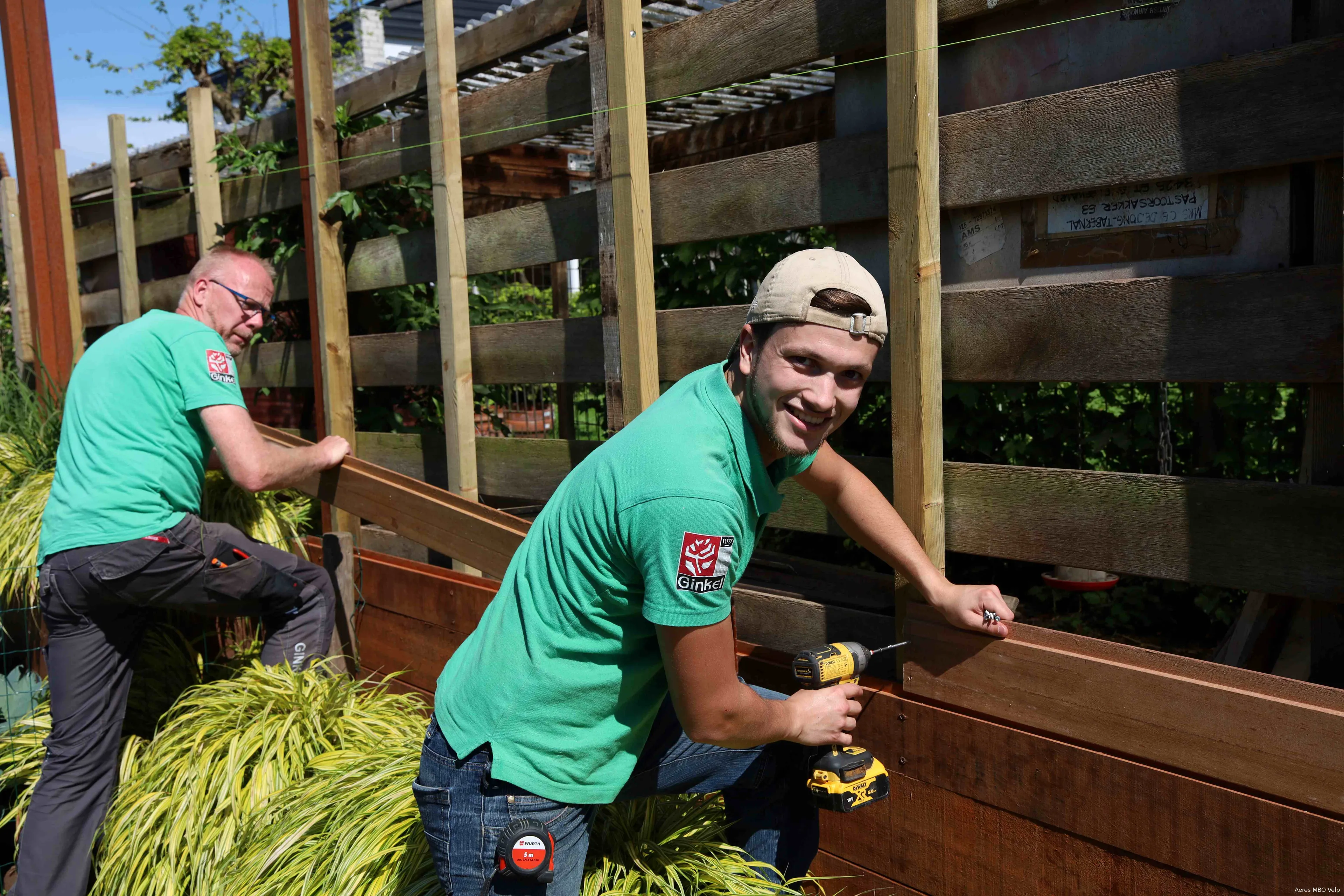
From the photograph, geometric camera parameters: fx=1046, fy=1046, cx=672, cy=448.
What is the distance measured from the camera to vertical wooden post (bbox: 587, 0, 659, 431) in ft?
11.4

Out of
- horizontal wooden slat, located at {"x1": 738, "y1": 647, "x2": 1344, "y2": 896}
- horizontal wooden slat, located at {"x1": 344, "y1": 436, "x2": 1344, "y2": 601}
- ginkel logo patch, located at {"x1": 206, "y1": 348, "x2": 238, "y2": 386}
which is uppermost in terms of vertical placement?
ginkel logo patch, located at {"x1": 206, "y1": 348, "x2": 238, "y2": 386}

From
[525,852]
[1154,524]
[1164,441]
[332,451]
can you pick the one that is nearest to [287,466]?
[332,451]

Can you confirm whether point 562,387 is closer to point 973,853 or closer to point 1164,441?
point 1164,441

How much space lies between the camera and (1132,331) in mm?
2447

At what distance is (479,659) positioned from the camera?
2.27 meters

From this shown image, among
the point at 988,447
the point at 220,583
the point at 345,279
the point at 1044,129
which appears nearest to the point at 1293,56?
the point at 1044,129

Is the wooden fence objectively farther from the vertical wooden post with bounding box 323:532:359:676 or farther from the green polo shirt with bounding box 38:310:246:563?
the green polo shirt with bounding box 38:310:246:563

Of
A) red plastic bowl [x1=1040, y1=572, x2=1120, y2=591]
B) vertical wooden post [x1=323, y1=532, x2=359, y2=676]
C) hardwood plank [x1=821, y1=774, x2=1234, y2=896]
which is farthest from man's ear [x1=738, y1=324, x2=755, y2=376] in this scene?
vertical wooden post [x1=323, y1=532, x2=359, y2=676]

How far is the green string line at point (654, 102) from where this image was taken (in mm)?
2582

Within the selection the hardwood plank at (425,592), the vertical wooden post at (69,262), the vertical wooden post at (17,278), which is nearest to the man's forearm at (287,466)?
the hardwood plank at (425,592)

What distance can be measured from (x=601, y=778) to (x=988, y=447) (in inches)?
111

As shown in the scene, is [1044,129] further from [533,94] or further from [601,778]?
[533,94]

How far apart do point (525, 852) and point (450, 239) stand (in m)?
2.82

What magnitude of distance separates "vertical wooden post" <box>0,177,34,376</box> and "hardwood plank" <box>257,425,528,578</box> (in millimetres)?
5073
